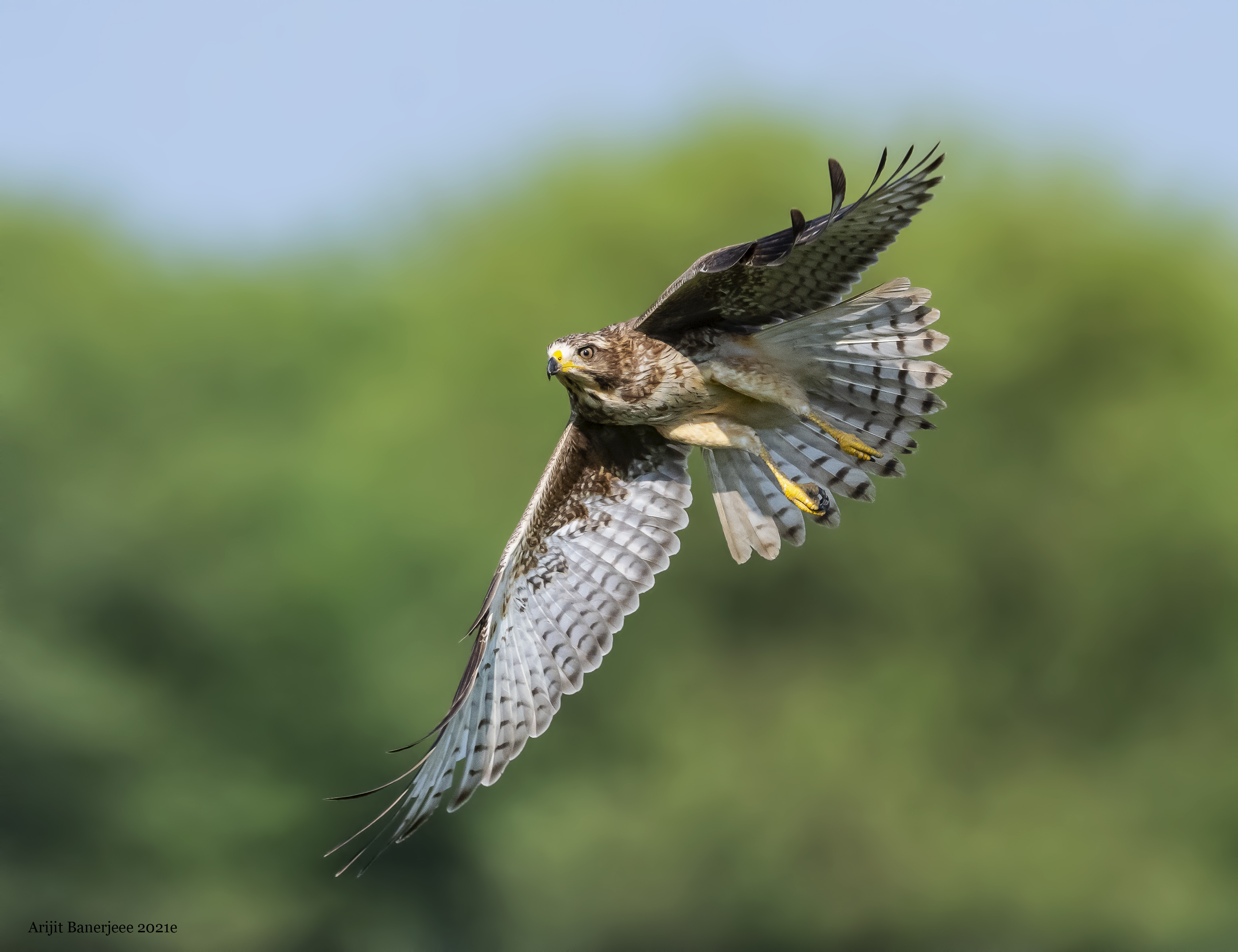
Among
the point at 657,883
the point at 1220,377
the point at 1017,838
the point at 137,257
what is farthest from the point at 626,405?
the point at 137,257

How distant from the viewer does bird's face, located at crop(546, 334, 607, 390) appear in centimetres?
733

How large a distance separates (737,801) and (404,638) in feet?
17.0

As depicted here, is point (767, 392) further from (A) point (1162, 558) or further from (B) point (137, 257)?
(B) point (137, 257)

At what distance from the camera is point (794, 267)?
725cm

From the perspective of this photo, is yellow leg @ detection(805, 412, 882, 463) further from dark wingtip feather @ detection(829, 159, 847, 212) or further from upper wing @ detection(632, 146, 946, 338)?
dark wingtip feather @ detection(829, 159, 847, 212)

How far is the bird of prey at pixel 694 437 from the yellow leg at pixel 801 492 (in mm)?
17

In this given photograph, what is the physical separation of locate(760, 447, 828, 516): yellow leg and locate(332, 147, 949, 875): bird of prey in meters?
0.02

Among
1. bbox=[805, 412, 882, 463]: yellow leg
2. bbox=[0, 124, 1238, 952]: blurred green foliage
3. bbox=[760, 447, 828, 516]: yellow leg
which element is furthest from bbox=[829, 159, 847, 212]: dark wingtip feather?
bbox=[0, 124, 1238, 952]: blurred green foliage

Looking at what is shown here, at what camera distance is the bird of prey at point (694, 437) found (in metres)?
7.20

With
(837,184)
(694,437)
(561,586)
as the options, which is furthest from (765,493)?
(837,184)

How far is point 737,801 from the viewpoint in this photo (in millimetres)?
20438

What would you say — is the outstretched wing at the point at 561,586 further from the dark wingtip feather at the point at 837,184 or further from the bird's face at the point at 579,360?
the dark wingtip feather at the point at 837,184

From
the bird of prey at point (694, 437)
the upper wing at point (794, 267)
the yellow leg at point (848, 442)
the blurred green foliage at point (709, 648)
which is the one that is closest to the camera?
the upper wing at point (794, 267)

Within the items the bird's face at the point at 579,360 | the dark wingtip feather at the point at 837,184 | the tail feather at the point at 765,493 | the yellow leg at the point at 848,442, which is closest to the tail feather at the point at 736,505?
the tail feather at the point at 765,493
